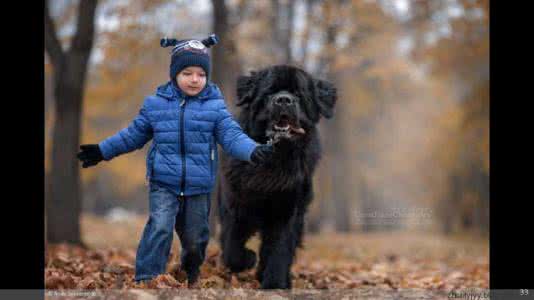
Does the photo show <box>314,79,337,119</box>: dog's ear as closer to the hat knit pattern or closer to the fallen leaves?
the hat knit pattern

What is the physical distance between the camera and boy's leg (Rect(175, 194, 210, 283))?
5.02 meters

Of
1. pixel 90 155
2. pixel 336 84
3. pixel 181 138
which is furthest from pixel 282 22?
pixel 90 155

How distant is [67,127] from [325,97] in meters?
5.15

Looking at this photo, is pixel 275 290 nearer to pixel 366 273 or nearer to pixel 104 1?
pixel 366 273

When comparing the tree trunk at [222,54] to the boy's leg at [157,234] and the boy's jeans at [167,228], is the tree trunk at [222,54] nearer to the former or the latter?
the boy's jeans at [167,228]

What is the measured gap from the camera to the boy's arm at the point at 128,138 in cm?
486

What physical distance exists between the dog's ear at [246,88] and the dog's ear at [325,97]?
598 millimetres

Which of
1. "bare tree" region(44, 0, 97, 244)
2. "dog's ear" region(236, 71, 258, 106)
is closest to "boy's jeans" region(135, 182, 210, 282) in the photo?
"dog's ear" region(236, 71, 258, 106)

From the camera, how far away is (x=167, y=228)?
4.88 meters

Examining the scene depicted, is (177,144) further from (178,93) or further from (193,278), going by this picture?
(193,278)
